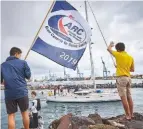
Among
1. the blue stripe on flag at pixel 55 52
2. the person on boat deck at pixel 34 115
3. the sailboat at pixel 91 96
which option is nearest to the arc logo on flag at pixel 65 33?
the blue stripe on flag at pixel 55 52

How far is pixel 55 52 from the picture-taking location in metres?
18.5

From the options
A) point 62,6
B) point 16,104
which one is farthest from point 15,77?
point 62,6

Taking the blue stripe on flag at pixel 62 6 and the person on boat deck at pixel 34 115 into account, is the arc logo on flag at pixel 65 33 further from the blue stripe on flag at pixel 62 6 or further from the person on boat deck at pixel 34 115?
the person on boat deck at pixel 34 115

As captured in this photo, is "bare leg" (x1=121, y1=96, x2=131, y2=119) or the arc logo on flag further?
the arc logo on flag

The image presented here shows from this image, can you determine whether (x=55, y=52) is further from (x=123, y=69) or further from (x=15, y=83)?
(x=15, y=83)

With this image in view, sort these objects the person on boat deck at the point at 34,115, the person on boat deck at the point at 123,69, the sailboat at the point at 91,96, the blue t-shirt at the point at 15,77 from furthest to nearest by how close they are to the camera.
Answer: the sailboat at the point at 91,96 → the person on boat deck at the point at 34,115 → the person on boat deck at the point at 123,69 → the blue t-shirt at the point at 15,77

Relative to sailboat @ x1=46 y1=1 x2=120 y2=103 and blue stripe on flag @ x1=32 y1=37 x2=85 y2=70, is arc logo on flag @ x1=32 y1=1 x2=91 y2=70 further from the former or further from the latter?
sailboat @ x1=46 y1=1 x2=120 y2=103

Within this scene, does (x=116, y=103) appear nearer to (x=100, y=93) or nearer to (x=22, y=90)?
(x=100, y=93)

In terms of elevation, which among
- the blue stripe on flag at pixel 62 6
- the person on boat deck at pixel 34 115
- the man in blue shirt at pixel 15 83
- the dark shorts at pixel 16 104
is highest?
the blue stripe on flag at pixel 62 6

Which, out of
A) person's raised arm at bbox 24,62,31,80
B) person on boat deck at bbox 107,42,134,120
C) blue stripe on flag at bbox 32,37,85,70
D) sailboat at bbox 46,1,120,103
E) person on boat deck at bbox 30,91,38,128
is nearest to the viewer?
person's raised arm at bbox 24,62,31,80

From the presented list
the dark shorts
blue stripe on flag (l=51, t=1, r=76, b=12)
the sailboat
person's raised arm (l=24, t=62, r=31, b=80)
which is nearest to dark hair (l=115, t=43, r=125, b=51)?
person's raised arm (l=24, t=62, r=31, b=80)

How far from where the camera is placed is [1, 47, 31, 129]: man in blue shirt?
6859 mm

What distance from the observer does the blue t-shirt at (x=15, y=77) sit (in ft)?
22.5

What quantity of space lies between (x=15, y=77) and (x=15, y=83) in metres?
0.12
